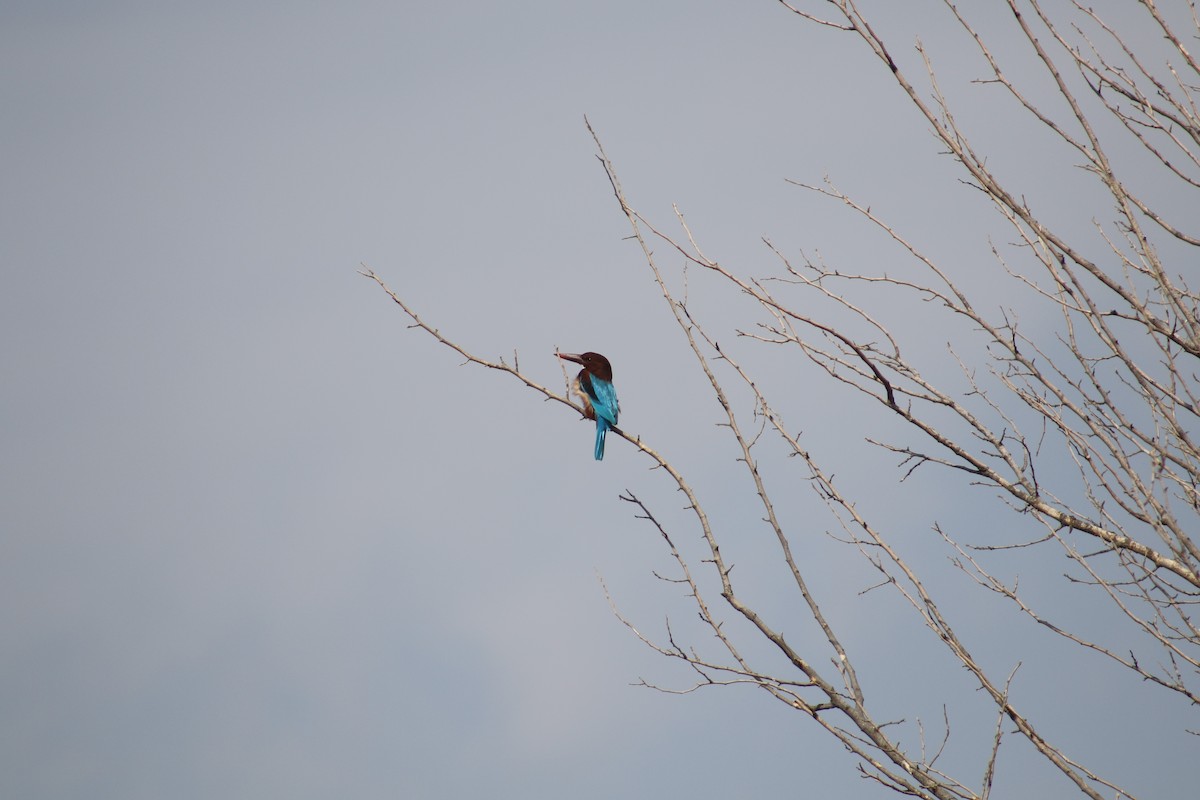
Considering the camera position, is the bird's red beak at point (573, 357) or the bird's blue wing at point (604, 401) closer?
the bird's blue wing at point (604, 401)

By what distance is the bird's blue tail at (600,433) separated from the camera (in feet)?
27.1

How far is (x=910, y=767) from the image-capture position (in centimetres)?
317

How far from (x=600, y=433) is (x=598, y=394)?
1.00ft

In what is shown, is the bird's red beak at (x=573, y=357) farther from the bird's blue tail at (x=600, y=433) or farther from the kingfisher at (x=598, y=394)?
the bird's blue tail at (x=600, y=433)

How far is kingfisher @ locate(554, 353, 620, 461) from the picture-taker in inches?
328

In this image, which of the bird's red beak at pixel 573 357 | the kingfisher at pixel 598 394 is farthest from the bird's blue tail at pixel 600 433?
the bird's red beak at pixel 573 357

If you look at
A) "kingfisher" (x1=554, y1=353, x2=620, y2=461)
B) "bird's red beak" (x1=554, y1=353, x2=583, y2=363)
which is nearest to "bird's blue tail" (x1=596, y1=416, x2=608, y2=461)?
"kingfisher" (x1=554, y1=353, x2=620, y2=461)

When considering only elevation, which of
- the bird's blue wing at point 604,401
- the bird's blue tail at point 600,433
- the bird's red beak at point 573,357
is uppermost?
the bird's red beak at point 573,357

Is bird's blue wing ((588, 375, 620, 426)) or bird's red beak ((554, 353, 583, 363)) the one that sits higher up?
bird's red beak ((554, 353, 583, 363))

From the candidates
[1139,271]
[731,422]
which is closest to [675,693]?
[731,422]

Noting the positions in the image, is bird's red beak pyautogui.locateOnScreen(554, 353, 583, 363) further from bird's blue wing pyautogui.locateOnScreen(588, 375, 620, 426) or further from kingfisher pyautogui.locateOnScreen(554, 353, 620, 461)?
bird's blue wing pyautogui.locateOnScreen(588, 375, 620, 426)

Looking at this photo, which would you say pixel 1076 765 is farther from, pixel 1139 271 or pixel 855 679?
pixel 1139 271

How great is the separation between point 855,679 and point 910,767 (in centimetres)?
29

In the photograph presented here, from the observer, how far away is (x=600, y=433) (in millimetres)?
8336
